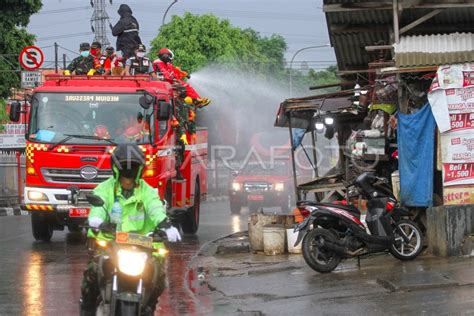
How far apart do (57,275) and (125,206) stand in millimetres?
5617

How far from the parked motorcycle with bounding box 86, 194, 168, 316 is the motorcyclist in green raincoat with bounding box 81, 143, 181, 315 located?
159 mm

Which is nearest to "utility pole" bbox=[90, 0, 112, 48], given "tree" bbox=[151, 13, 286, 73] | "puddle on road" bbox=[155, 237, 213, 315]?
"tree" bbox=[151, 13, 286, 73]

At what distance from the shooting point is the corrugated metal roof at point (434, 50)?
1258 cm

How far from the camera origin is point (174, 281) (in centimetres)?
1156

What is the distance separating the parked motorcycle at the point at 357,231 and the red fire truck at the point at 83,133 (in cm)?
412

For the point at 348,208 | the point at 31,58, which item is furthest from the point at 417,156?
the point at 31,58

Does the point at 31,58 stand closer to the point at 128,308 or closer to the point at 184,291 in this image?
the point at 184,291

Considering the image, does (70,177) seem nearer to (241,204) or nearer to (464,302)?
(464,302)

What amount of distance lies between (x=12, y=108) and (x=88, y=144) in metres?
1.65

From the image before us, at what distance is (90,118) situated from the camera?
15.3 m

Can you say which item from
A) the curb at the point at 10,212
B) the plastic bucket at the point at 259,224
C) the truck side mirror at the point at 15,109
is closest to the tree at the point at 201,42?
the curb at the point at 10,212

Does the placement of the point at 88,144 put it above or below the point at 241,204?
above

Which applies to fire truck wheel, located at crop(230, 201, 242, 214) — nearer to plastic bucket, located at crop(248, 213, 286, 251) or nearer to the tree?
plastic bucket, located at crop(248, 213, 286, 251)

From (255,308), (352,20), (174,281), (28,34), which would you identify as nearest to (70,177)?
(174,281)
